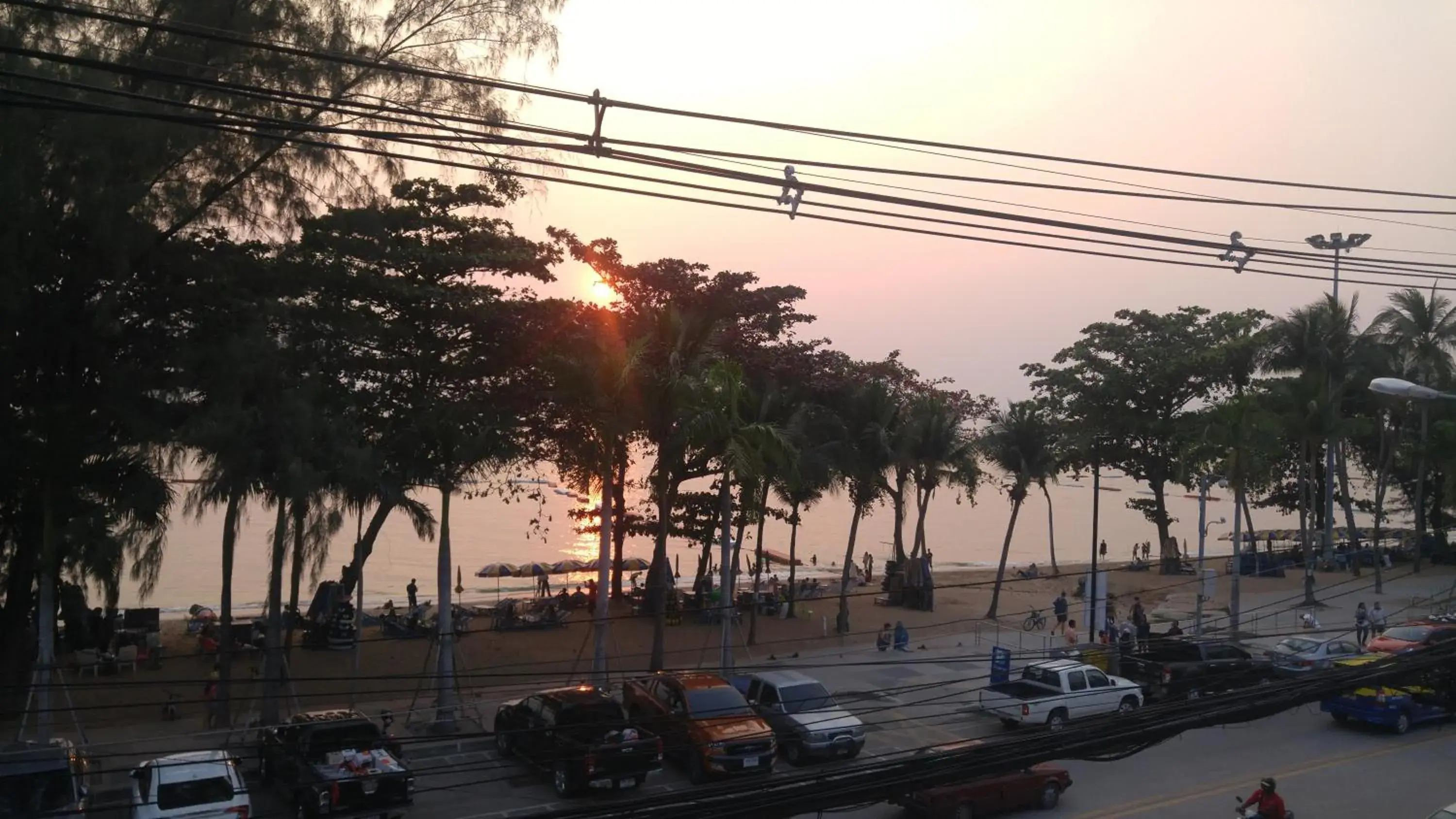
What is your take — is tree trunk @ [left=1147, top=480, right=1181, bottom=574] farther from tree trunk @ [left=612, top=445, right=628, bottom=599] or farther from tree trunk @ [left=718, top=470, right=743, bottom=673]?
tree trunk @ [left=718, top=470, right=743, bottom=673]

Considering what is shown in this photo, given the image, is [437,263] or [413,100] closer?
[413,100]

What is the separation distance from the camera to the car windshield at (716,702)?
1692 cm

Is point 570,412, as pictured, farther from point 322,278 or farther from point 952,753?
point 952,753

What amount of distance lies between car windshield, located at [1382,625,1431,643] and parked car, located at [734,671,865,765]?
44.0ft

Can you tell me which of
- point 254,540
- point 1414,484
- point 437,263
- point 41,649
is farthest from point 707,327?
point 254,540

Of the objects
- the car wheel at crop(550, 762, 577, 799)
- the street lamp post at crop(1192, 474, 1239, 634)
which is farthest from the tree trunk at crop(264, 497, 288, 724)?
the street lamp post at crop(1192, 474, 1239, 634)

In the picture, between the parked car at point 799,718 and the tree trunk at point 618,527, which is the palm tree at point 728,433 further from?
the tree trunk at point 618,527

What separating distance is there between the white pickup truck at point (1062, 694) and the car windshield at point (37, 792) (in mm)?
13256

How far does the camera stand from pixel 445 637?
65.3 ft

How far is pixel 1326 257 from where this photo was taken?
10164mm

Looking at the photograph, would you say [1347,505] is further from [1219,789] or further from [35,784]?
[35,784]

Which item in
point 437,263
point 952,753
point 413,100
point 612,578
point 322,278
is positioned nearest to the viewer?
point 952,753

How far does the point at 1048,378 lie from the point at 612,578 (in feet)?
73.1

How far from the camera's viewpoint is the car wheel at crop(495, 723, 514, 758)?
650 inches
